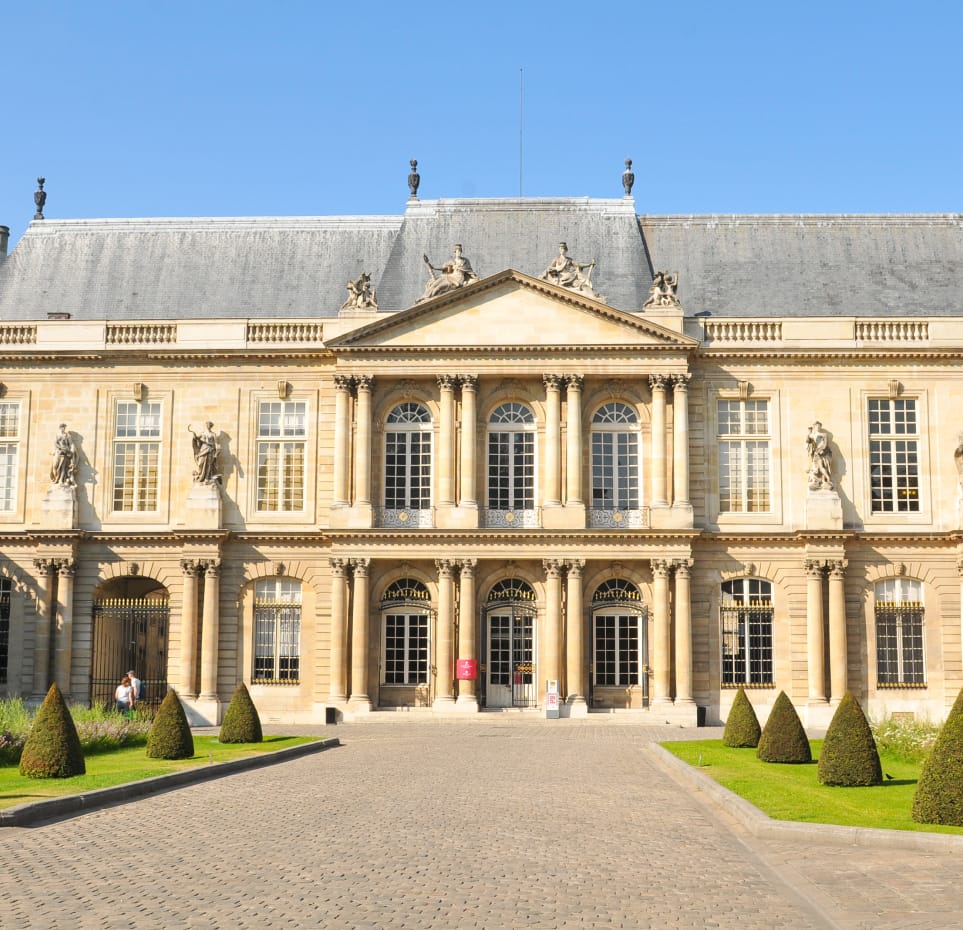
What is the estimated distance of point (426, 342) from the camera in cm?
3866

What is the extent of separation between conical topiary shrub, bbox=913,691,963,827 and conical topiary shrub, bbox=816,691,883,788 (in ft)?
11.0

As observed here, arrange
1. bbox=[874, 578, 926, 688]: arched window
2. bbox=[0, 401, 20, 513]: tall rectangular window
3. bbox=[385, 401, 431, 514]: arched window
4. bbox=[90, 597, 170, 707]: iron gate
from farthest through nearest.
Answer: bbox=[0, 401, 20, 513]: tall rectangular window < bbox=[385, 401, 431, 514]: arched window < bbox=[90, 597, 170, 707]: iron gate < bbox=[874, 578, 926, 688]: arched window

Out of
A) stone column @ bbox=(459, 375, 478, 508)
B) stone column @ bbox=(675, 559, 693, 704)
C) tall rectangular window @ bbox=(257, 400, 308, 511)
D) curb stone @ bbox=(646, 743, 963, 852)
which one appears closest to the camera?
curb stone @ bbox=(646, 743, 963, 852)

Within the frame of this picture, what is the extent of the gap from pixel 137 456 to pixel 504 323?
11.3 metres

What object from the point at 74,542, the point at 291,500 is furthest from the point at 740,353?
the point at 74,542

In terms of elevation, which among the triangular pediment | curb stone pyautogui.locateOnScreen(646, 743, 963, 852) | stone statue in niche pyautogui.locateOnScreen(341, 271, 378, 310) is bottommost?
curb stone pyautogui.locateOnScreen(646, 743, 963, 852)

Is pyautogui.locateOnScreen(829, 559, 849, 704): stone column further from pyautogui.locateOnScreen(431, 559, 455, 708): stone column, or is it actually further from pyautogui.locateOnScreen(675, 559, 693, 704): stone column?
pyautogui.locateOnScreen(431, 559, 455, 708): stone column

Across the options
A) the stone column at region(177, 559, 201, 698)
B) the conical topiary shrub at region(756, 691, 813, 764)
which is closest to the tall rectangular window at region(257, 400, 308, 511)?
the stone column at region(177, 559, 201, 698)

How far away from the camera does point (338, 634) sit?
38.0m

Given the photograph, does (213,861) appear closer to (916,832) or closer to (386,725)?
(916,832)

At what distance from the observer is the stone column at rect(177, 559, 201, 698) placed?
38.3 meters

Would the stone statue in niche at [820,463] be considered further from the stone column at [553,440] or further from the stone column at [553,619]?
the stone column at [553,619]

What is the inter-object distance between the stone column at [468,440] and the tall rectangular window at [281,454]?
4776 millimetres

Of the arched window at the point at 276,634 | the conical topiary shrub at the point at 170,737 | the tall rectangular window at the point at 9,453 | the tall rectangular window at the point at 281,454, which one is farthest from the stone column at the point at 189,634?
the conical topiary shrub at the point at 170,737
